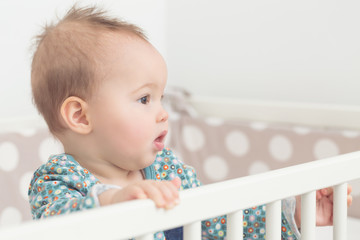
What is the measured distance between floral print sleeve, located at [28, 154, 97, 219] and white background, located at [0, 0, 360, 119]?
23.7 inches

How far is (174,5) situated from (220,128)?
464 millimetres

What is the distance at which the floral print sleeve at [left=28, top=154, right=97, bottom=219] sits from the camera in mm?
660

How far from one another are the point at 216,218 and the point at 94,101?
26 centimetres

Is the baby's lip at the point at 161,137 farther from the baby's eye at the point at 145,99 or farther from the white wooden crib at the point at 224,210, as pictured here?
the white wooden crib at the point at 224,210

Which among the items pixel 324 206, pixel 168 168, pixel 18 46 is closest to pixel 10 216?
pixel 18 46

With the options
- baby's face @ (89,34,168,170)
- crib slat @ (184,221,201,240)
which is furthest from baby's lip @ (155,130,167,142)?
crib slat @ (184,221,201,240)

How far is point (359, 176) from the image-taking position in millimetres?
732

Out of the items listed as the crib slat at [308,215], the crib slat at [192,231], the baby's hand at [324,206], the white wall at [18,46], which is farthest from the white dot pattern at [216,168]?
the crib slat at [192,231]

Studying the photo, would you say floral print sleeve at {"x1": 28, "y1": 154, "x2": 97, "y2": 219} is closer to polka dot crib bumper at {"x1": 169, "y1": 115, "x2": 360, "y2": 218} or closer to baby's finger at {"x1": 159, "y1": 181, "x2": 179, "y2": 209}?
baby's finger at {"x1": 159, "y1": 181, "x2": 179, "y2": 209}

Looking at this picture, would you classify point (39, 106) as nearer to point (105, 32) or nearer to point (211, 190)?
point (105, 32)

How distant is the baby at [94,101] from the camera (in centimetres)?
70

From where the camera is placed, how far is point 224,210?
56 centimetres

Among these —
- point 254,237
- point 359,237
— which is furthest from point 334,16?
point 254,237

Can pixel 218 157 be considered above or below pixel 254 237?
above
